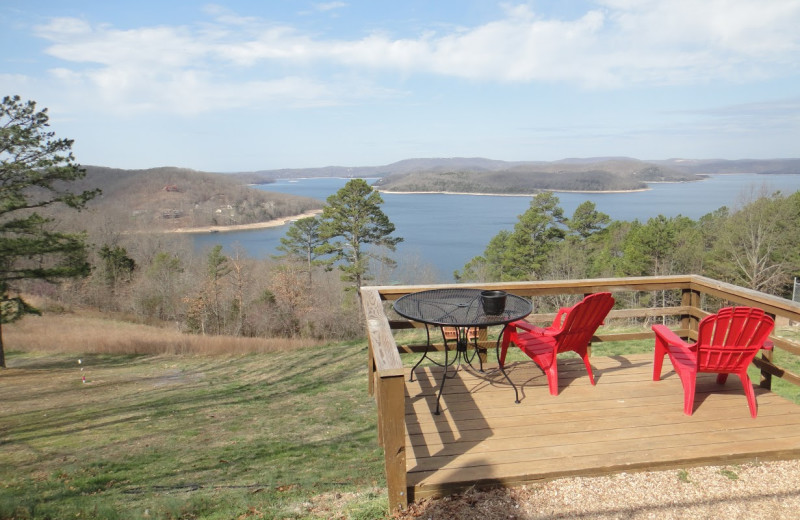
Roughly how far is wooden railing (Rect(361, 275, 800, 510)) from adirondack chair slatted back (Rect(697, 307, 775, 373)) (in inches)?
10.1

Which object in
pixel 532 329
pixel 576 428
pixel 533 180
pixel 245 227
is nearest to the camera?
pixel 576 428

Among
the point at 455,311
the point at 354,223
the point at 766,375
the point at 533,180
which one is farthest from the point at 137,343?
the point at 533,180

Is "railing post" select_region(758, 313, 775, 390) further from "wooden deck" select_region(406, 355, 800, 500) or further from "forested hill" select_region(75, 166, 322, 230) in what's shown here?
"forested hill" select_region(75, 166, 322, 230)

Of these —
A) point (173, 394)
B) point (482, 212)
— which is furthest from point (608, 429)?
point (482, 212)

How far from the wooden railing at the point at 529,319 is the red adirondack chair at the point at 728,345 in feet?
0.88

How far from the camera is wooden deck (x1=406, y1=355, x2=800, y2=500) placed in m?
2.35

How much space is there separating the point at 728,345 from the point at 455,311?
168cm

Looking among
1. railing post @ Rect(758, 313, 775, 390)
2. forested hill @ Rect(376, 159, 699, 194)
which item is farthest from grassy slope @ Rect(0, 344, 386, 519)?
forested hill @ Rect(376, 159, 699, 194)

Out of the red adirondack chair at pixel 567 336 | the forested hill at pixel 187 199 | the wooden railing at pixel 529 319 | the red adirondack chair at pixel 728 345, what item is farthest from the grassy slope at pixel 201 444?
the forested hill at pixel 187 199

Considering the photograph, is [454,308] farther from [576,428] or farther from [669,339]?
[669,339]

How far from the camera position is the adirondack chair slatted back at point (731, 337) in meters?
2.77

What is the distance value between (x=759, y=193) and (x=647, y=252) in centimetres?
611

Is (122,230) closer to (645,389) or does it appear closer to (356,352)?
(356,352)

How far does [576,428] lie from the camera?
276 cm
